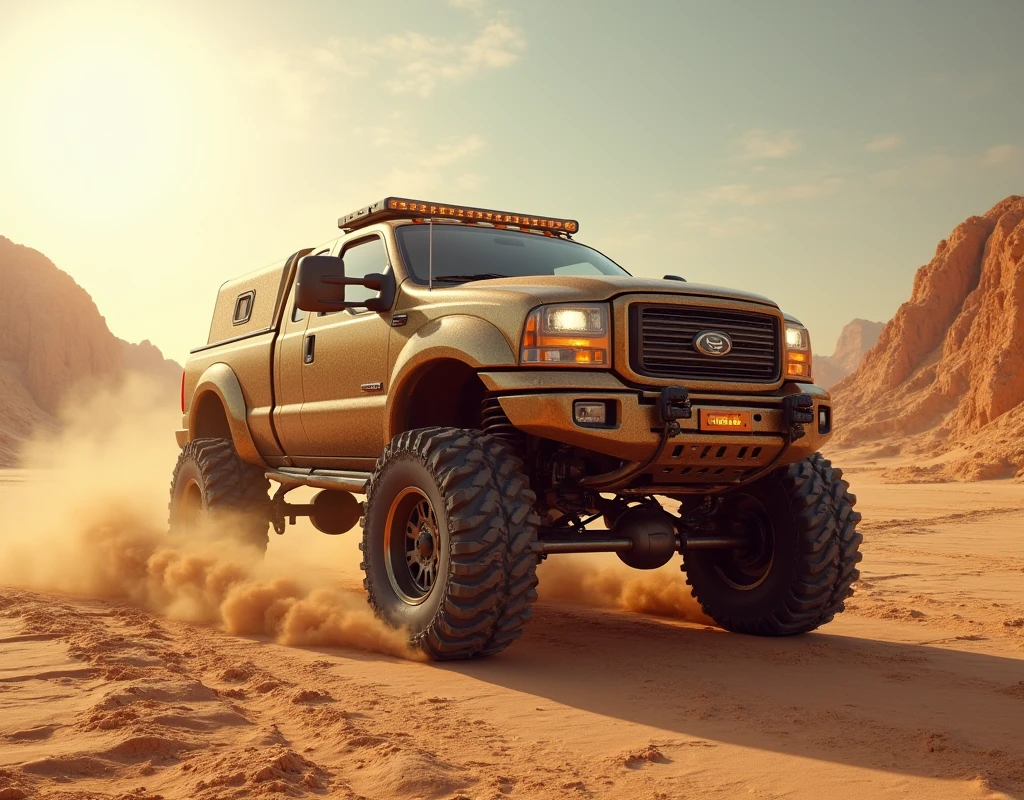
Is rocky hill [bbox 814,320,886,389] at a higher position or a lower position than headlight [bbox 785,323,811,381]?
higher

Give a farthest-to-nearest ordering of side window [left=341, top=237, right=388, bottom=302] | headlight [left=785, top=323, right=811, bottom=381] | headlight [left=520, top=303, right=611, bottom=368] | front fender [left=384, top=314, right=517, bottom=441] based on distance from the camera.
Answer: side window [left=341, top=237, right=388, bottom=302], headlight [left=785, top=323, right=811, bottom=381], front fender [left=384, top=314, right=517, bottom=441], headlight [left=520, top=303, right=611, bottom=368]

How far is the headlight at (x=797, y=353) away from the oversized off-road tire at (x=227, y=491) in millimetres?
4422

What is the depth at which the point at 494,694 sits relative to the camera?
4613 mm

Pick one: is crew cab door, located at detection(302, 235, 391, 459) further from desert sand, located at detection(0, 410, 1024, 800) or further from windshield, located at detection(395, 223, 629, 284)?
desert sand, located at detection(0, 410, 1024, 800)

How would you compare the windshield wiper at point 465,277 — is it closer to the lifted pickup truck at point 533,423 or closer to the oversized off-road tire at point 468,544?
the lifted pickup truck at point 533,423

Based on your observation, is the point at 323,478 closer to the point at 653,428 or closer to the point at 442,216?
the point at 442,216

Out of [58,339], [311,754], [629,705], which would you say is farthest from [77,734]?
[58,339]

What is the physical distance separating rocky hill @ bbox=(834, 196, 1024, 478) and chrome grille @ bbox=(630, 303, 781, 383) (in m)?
24.1

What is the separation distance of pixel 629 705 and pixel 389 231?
347 cm

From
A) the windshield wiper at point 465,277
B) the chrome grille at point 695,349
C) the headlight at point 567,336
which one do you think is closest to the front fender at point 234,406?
the windshield wiper at point 465,277

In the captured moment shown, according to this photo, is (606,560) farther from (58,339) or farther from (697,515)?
(58,339)

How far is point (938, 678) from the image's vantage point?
4988 mm

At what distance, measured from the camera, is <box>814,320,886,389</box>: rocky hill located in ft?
580

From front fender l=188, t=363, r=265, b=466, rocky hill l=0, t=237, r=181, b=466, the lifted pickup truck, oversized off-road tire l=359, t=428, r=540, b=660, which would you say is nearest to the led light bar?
the lifted pickup truck
